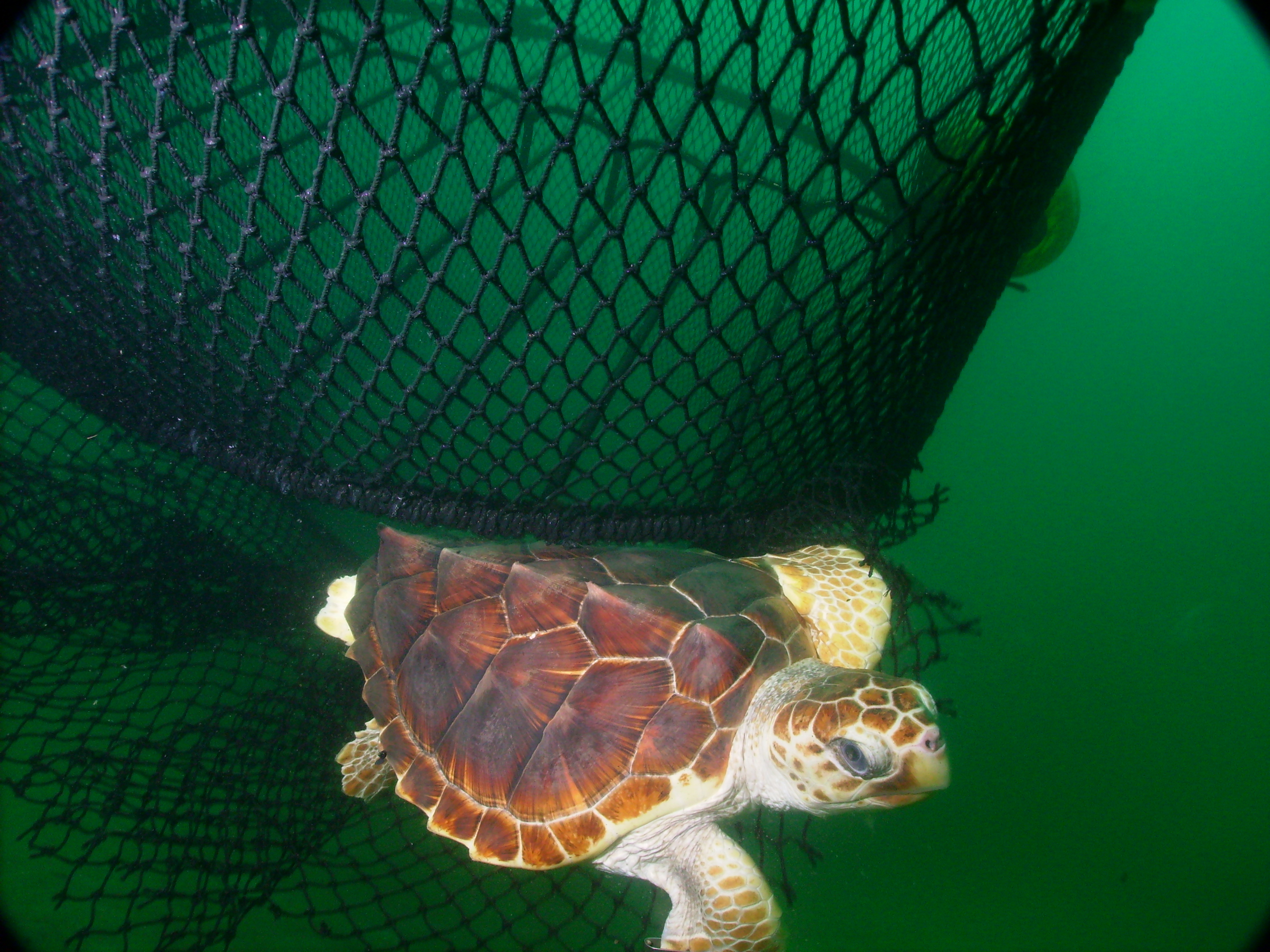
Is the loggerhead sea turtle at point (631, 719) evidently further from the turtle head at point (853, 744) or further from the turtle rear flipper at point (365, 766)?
the turtle rear flipper at point (365, 766)

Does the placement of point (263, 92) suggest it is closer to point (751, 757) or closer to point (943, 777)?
point (751, 757)

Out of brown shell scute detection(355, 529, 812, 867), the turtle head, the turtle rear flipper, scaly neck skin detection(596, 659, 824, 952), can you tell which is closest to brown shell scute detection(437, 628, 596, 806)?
brown shell scute detection(355, 529, 812, 867)

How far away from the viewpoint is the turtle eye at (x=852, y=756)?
0.99 m

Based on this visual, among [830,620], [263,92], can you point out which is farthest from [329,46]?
[830,620]

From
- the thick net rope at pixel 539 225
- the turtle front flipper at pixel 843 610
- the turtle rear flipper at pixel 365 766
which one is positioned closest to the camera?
the thick net rope at pixel 539 225

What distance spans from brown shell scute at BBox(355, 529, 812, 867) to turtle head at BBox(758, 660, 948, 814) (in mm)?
Result: 112

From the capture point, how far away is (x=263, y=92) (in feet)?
5.50

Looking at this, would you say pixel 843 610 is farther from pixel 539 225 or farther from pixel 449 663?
pixel 539 225

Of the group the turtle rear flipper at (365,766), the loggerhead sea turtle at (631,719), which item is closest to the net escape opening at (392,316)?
the turtle rear flipper at (365,766)

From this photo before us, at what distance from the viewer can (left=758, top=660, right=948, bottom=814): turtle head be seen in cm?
95

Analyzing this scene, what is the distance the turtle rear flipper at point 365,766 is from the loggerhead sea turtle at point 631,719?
345mm

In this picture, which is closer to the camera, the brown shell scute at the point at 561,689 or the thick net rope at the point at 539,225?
the thick net rope at the point at 539,225

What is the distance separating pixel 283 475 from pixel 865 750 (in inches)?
57.5

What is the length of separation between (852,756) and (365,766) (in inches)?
48.9
